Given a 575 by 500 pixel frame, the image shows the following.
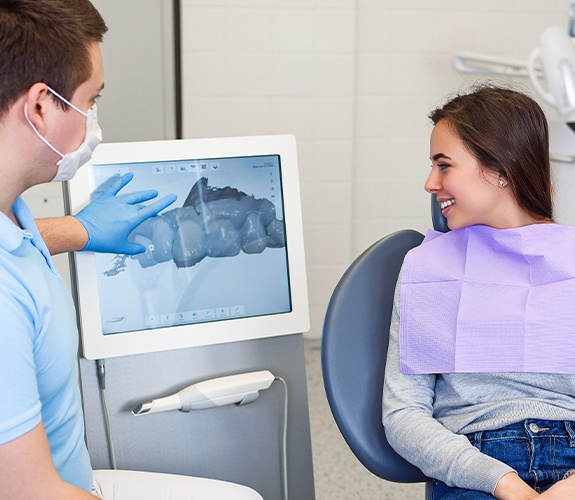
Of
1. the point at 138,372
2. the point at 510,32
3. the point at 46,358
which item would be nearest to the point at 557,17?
the point at 510,32

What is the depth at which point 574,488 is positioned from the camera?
130 centimetres

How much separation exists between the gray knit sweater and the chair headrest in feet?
0.64

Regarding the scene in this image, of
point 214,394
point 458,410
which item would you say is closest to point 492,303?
point 458,410

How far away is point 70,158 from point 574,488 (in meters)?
0.92

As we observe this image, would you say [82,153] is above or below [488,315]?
above

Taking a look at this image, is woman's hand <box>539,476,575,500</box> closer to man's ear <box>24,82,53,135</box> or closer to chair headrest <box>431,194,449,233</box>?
chair headrest <box>431,194,449,233</box>

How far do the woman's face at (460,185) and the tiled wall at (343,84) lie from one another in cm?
176

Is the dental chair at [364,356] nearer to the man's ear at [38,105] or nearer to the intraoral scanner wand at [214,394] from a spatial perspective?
the intraoral scanner wand at [214,394]

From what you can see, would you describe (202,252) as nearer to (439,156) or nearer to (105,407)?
(105,407)

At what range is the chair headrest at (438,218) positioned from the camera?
164 cm

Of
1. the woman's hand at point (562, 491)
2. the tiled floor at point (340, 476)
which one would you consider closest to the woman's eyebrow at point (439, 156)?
the woman's hand at point (562, 491)

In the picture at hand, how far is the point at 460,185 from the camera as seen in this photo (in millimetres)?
1511

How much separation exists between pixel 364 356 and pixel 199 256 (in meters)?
0.39

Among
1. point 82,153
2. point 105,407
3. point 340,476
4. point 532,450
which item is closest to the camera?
point 82,153
